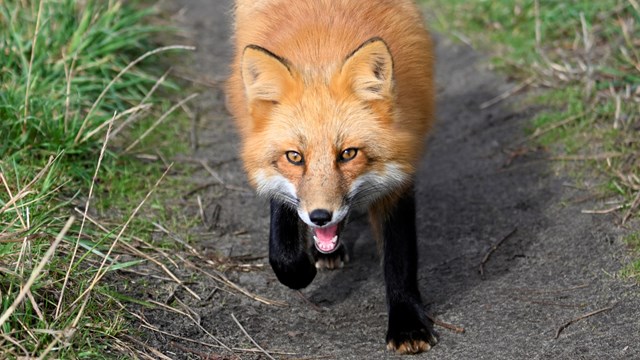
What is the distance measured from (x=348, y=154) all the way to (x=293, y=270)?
92 centimetres

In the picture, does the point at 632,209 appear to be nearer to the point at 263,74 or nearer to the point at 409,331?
the point at 409,331

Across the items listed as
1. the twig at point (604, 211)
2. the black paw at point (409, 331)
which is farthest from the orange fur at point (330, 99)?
the twig at point (604, 211)

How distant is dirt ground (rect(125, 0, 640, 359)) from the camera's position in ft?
15.5

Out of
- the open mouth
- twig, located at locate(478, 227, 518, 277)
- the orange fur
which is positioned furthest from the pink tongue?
twig, located at locate(478, 227, 518, 277)

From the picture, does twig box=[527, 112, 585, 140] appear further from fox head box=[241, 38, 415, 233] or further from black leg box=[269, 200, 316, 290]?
black leg box=[269, 200, 316, 290]

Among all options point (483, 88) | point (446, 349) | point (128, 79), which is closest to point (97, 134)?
point (128, 79)

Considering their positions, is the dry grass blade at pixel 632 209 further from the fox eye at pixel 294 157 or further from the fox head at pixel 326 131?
the fox eye at pixel 294 157

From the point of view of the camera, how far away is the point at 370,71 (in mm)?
4434

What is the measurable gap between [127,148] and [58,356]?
2868mm

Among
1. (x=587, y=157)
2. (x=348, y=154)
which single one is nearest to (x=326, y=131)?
(x=348, y=154)

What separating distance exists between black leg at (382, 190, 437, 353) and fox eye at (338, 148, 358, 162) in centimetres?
66

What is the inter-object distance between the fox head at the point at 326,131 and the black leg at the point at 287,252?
A: 14.2 inches

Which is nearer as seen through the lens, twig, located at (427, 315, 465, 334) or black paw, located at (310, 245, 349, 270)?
twig, located at (427, 315, 465, 334)

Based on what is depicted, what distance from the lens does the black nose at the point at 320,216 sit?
4254 mm
